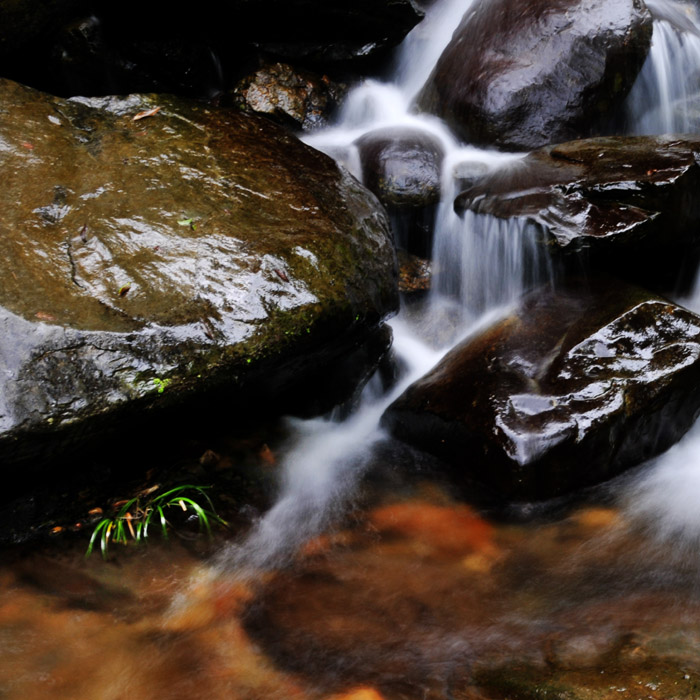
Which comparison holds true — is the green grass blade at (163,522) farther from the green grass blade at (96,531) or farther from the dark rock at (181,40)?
the dark rock at (181,40)

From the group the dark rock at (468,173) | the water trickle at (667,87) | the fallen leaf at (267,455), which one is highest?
the water trickle at (667,87)

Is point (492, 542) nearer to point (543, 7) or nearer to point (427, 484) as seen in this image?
point (427, 484)

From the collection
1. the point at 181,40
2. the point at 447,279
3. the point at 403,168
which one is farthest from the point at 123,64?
the point at 447,279

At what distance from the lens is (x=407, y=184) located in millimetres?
6168

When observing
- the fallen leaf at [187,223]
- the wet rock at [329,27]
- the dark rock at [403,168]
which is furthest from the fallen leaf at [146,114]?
the wet rock at [329,27]

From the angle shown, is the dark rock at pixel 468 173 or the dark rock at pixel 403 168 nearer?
the dark rock at pixel 403 168

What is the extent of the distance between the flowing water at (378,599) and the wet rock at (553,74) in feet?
12.2

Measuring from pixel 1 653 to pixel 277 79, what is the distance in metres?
6.38

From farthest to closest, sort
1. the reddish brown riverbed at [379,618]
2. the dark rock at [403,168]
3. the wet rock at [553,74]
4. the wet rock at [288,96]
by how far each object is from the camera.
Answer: the wet rock at [288,96] < the wet rock at [553,74] < the dark rock at [403,168] < the reddish brown riverbed at [379,618]

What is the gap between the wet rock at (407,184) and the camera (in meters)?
6.17

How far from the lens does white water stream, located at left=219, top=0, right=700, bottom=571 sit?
12.4 ft

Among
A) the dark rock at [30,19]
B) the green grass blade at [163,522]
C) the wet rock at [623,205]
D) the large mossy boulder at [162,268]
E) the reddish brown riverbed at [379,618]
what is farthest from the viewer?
the dark rock at [30,19]

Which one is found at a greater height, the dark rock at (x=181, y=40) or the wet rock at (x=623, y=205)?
the dark rock at (x=181, y=40)

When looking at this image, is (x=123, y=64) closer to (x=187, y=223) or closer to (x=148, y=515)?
(x=187, y=223)
